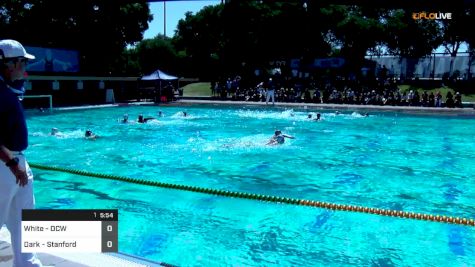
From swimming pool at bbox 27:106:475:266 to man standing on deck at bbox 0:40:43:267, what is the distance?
3.13 m

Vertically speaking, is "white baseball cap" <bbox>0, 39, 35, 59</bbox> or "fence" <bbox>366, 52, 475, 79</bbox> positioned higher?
"fence" <bbox>366, 52, 475, 79</bbox>

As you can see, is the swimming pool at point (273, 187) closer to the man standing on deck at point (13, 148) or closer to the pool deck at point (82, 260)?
the pool deck at point (82, 260)

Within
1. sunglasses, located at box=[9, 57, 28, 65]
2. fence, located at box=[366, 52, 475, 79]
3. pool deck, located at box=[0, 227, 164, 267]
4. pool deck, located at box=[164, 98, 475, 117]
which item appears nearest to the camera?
sunglasses, located at box=[9, 57, 28, 65]

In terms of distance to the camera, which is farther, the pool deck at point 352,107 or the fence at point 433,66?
the fence at point 433,66

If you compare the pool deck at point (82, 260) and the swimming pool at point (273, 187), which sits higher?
the pool deck at point (82, 260)

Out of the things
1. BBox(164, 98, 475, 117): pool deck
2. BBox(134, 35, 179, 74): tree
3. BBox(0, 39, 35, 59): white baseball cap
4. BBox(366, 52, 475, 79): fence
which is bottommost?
BBox(164, 98, 475, 117): pool deck

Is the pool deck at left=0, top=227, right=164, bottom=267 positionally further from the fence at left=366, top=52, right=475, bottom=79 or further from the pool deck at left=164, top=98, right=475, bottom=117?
the fence at left=366, top=52, right=475, bottom=79

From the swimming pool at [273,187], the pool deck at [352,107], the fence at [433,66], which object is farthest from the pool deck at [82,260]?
the fence at [433,66]

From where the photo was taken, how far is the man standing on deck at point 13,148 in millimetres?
2947

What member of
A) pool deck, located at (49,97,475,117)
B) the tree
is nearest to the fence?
pool deck, located at (49,97,475,117)

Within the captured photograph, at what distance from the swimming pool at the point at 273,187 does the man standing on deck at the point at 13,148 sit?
3.13 m

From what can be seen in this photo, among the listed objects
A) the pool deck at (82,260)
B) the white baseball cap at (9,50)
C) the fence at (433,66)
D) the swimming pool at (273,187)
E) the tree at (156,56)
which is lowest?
the swimming pool at (273,187)

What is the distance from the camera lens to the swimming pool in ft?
20.7

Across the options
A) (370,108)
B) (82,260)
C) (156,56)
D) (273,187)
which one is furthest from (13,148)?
(156,56)
